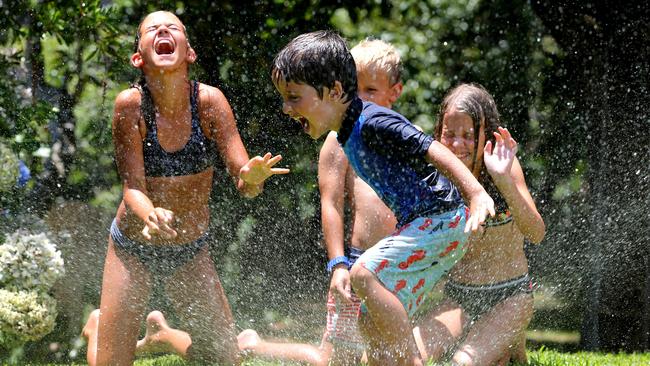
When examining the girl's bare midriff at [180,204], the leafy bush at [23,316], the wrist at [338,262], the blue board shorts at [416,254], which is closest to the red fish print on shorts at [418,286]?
the blue board shorts at [416,254]

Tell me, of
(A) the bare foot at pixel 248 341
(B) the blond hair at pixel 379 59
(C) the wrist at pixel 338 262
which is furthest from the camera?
(A) the bare foot at pixel 248 341

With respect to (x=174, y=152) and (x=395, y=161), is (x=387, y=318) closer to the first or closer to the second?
(x=395, y=161)

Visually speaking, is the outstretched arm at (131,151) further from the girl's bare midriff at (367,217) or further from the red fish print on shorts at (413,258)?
the red fish print on shorts at (413,258)

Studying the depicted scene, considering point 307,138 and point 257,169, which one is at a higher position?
point 257,169

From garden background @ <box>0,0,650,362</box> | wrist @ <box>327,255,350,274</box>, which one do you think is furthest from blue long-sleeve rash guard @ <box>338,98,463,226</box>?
garden background @ <box>0,0,650,362</box>

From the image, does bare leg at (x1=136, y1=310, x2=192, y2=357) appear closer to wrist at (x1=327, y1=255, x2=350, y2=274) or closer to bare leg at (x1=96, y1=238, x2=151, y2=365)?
bare leg at (x1=96, y1=238, x2=151, y2=365)

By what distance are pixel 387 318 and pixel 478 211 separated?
43 centimetres

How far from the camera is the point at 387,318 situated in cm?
289

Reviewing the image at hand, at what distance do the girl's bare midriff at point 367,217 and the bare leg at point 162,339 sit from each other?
830 millimetres

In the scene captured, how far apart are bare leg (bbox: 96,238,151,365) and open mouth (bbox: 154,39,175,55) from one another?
0.74 metres

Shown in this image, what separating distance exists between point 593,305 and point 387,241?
11.1ft

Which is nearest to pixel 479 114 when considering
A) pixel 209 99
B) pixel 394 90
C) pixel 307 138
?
pixel 394 90

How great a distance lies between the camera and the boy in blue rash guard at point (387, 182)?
2896 mm

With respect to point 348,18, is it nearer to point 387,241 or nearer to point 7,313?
point 7,313
